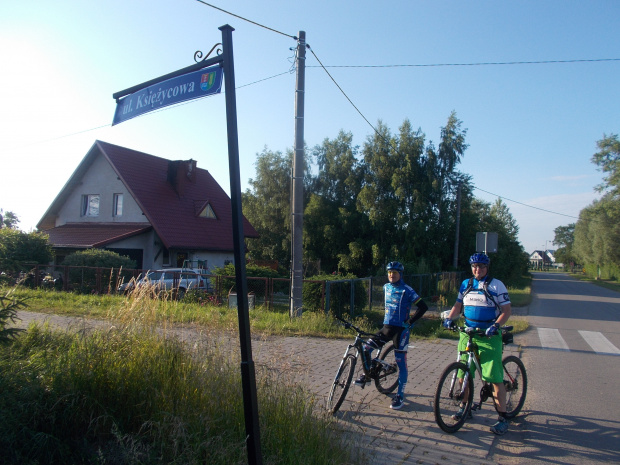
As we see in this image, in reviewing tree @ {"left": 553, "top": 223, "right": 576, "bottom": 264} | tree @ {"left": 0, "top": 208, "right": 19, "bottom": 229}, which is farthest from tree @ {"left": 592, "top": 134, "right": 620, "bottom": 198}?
tree @ {"left": 553, "top": 223, "right": 576, "bottom": 264}

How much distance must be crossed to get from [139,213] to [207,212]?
14.7ft

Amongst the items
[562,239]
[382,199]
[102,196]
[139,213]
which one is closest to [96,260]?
[139,213]

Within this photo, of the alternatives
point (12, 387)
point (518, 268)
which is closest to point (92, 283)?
point (12, 387)

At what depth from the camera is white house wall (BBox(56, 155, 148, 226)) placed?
26.1 m

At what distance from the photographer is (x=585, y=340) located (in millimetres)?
11891

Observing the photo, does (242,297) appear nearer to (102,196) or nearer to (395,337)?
(395,337)

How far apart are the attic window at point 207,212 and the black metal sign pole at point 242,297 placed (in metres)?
25.4

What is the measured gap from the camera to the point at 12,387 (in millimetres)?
3947

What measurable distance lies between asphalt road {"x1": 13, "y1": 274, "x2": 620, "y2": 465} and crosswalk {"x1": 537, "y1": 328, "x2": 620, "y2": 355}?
0.92m

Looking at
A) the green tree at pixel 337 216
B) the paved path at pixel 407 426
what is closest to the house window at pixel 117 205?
the green tree at pixel 337 216

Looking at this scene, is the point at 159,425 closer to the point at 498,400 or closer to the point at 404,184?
the point at 498,400

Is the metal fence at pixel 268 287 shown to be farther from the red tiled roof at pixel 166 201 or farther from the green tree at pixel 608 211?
the green tree at pixel 608 211

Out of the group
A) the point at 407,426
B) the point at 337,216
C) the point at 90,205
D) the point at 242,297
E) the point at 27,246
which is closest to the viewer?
the point at 242,297

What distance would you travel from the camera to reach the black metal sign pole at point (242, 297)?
3.36 metres
